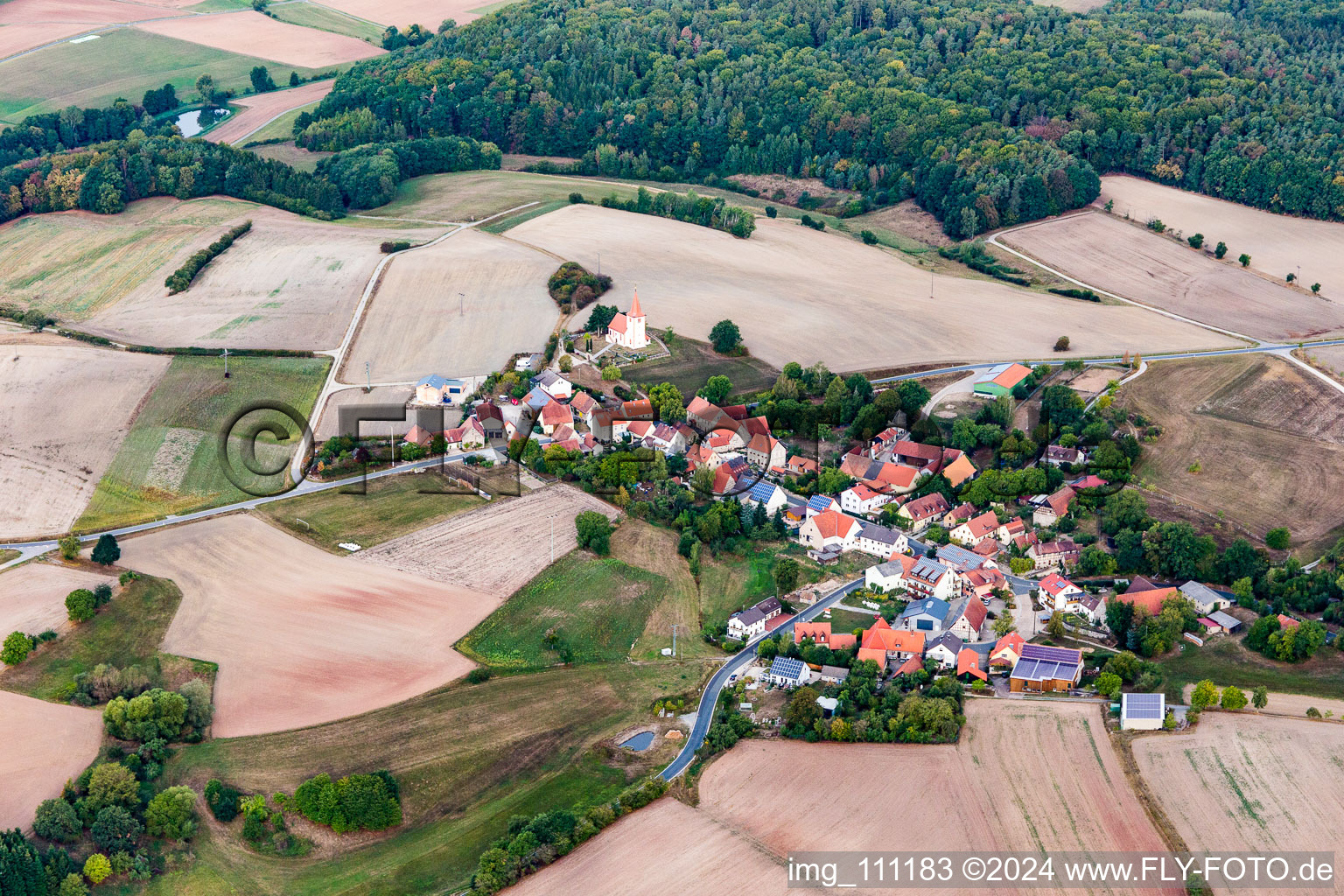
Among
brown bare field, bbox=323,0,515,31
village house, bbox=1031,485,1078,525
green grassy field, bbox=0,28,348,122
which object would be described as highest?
brown bare field, bbox=323,0,515,31

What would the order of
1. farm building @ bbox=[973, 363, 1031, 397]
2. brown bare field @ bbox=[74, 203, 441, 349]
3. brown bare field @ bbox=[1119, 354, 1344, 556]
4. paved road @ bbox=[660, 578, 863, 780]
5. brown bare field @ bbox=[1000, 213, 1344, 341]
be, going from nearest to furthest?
paved road @ bbox=[660, 578, 863, 780], brown bare field @ bbox=[1119, 354, 1344, 556], farm building @ bbox=[973, 363, 1031, 397], brown bare field @ bbox=[74, 203, 441, 349], brown bare field @ bbox=[1000, 213, 1344, 341]

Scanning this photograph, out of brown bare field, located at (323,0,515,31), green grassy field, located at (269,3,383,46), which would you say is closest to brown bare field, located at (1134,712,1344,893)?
brown bare field, located at (323,0,515,31)

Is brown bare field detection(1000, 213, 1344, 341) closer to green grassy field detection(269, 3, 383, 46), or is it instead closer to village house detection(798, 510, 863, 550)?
village house detection(798, 510, 863, 550)

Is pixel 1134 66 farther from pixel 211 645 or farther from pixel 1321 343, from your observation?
pixel 211 645

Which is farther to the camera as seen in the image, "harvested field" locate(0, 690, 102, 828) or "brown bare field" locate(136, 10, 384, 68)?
"brown bare field" locate(136, 10, 384, 68)

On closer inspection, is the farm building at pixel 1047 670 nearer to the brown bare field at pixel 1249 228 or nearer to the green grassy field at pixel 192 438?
the green grassy field at pixel 192 438

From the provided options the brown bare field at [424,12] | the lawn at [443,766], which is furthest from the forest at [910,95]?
the lawn at [443,766]
